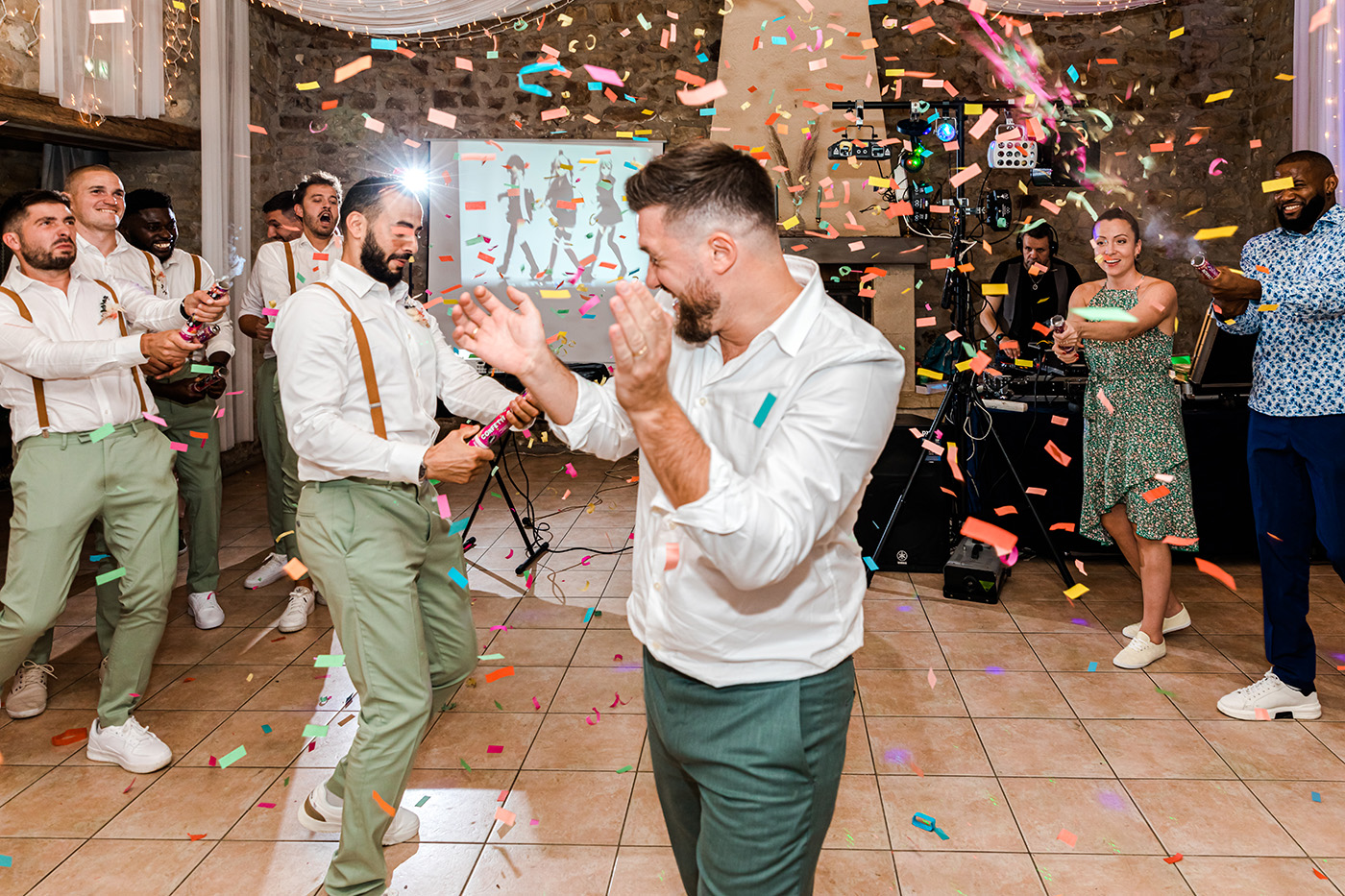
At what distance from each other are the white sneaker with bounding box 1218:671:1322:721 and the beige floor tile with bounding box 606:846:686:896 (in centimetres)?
200

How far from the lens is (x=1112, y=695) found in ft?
10.9

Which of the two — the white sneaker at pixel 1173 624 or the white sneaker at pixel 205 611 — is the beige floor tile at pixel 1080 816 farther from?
the white sneaker at pixel 205 611

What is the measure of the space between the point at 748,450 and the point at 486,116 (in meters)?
7.53

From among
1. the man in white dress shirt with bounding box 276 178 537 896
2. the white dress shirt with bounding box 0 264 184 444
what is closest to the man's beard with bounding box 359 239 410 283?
the man in white dress shirt with bounding box 276 178 537 896

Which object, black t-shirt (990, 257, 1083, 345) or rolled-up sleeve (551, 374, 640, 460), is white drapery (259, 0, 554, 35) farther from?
rolled-up sleeve (551, 374, 640, 460)

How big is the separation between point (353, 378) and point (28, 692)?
6.48 ft

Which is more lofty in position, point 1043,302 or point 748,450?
point 1043,302

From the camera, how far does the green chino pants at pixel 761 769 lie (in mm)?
1356

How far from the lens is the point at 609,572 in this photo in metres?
4.80

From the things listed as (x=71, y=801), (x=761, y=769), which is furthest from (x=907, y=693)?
(x=71, y=801)

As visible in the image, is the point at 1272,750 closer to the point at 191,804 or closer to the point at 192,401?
the point at 191,804

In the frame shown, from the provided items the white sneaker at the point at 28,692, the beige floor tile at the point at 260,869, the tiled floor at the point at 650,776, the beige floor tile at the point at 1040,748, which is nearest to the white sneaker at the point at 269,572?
the tiled floor at the point at 650,776

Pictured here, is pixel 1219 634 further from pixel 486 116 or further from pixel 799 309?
pixel 486 116

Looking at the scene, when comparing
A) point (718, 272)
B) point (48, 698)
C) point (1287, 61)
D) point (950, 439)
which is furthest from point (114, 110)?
point (1287, 61)
